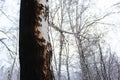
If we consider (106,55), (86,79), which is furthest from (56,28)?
(106,55)

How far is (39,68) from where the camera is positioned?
2.69m

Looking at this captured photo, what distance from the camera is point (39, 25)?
114 inches

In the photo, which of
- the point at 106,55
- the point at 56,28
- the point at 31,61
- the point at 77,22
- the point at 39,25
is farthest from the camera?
the point at 106,55

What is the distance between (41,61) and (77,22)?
19491 millimetres

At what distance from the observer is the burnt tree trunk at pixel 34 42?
2671 millimetres

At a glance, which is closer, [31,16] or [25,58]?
[25,58]

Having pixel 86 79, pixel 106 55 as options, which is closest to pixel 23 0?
pixel 86 79

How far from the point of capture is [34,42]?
2.80m

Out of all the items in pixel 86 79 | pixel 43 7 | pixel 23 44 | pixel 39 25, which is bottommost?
pixel 86 79

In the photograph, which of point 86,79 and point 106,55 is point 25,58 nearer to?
point 86,79

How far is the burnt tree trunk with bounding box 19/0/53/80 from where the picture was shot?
2671mm

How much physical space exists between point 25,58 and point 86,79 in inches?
720

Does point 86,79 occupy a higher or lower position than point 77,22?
lower

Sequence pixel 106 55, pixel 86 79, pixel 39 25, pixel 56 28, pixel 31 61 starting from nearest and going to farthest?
A: pixel 31 61, pixel 39 25, pixel 56 28, pixel 86 79, pixel 106 55
